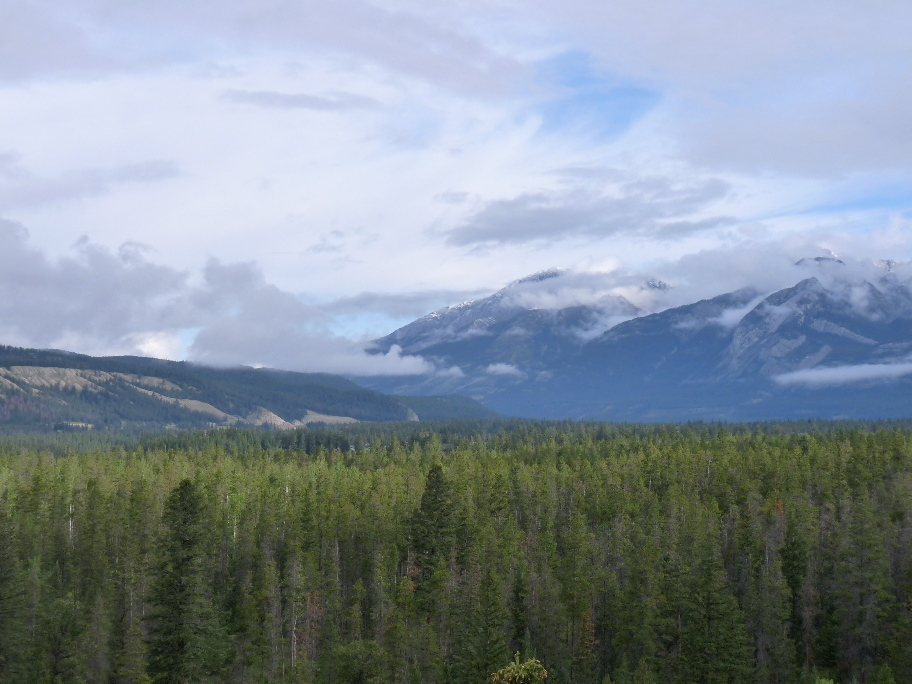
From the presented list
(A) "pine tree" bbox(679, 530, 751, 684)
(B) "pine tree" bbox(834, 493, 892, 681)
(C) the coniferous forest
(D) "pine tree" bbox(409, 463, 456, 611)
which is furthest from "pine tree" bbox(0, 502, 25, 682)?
(B) "pine tree" bbox(834, 493, 892, 681)

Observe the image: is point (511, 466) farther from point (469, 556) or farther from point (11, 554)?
point (11, 554)

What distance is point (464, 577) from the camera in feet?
306

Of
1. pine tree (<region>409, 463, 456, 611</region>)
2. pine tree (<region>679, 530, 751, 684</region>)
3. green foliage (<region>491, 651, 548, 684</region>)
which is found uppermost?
green foliage (<region>491, 651, 548, 684</region>)

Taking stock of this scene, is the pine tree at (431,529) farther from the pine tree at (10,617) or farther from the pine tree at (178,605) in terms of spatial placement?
the pine tree at (10,617)

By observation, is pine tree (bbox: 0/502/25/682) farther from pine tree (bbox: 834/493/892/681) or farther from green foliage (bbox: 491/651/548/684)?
pine tree (bbox: 834/493/892/681)

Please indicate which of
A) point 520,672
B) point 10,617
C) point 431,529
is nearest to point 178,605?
point 10,617

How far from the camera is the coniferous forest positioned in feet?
223

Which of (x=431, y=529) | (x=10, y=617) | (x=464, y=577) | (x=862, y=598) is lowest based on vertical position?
(x=464, y=577)

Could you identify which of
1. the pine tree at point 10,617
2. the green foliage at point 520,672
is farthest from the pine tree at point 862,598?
the pine tree at point 10,617

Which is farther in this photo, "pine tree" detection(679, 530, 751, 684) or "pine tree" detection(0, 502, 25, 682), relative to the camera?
"pine tree" detection(679, 530, 751, 684)

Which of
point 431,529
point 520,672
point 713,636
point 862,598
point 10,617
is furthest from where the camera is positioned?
point 431,529

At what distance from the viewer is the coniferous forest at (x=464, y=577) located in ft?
223

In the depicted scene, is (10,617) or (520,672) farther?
(10,617)

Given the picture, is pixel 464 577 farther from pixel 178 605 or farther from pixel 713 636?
pixel 178 605
